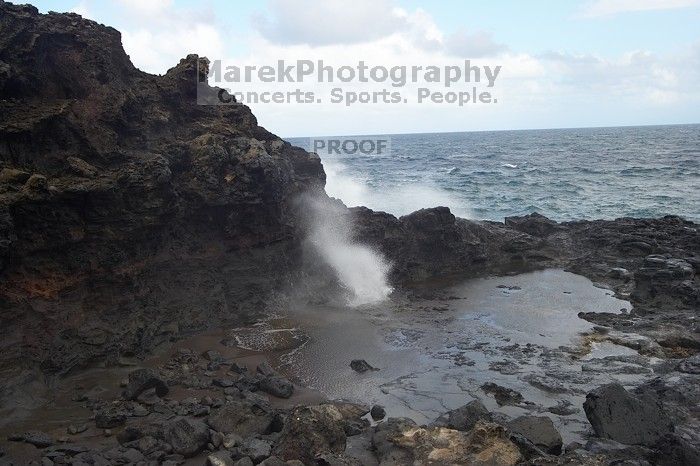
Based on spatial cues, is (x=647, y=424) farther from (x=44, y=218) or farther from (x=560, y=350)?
(x=44, y=218)

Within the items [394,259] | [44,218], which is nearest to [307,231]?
[394,259]

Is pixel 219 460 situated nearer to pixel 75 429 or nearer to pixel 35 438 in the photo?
pixel 75 429

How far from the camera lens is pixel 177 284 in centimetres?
1108

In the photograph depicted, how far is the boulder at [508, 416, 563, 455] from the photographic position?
263 inches

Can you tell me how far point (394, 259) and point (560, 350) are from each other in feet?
20.2

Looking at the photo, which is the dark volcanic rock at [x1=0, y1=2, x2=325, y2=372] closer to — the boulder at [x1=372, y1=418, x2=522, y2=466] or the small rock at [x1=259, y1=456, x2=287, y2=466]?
the small rock at [x1=259, y1=456, x2=287, y2=466]

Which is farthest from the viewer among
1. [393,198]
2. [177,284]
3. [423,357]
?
[393,198]

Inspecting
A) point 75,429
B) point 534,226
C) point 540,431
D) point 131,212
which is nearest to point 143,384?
point 75,429

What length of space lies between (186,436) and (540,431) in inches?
174

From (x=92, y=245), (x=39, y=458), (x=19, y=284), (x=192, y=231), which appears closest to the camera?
(x=39, y=458)

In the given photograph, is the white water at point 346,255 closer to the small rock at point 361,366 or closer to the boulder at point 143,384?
the small rock at point 361,366

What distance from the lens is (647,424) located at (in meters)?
6.93

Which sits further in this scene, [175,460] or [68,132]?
[68,132]

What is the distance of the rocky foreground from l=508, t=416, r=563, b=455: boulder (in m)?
0.03
